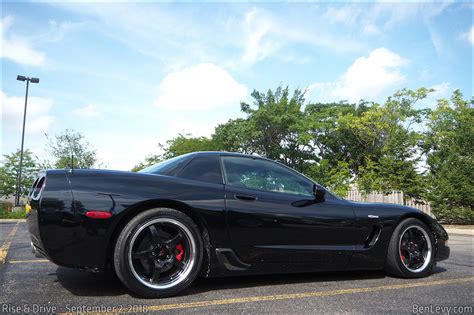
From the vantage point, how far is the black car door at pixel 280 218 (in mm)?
3549

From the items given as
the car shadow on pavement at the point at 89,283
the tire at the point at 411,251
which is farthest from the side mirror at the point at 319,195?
the car shadow on pavement at the point at 89,283

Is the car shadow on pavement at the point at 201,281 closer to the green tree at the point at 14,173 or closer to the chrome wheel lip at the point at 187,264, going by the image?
the chrome wheel lip at the point at 187,264

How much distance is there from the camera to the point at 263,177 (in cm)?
403

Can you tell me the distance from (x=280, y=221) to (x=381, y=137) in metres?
28.8

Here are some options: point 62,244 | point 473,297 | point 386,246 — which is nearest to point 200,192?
point 62,244

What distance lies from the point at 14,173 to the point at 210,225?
170 feet

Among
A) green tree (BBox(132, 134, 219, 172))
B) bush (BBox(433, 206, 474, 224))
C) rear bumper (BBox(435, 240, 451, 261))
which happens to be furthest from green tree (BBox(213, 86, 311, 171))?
rear bumper (BBox(435, 240, 451, 261))

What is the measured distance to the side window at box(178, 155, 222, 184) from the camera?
3.65 metres

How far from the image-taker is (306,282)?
12.9ft

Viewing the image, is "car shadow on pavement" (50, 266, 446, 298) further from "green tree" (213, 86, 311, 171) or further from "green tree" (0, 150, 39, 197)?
"green tree" (0, 150, 39, 197)

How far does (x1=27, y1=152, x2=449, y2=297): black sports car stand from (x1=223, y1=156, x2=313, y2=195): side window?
1 cm

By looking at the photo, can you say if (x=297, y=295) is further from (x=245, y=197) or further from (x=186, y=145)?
(x=186, y=145)

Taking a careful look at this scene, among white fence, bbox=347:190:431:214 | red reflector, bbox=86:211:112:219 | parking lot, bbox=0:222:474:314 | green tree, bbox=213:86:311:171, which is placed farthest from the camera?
green tree, bbox=213:86:311:171

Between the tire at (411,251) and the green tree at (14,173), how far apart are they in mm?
48477
